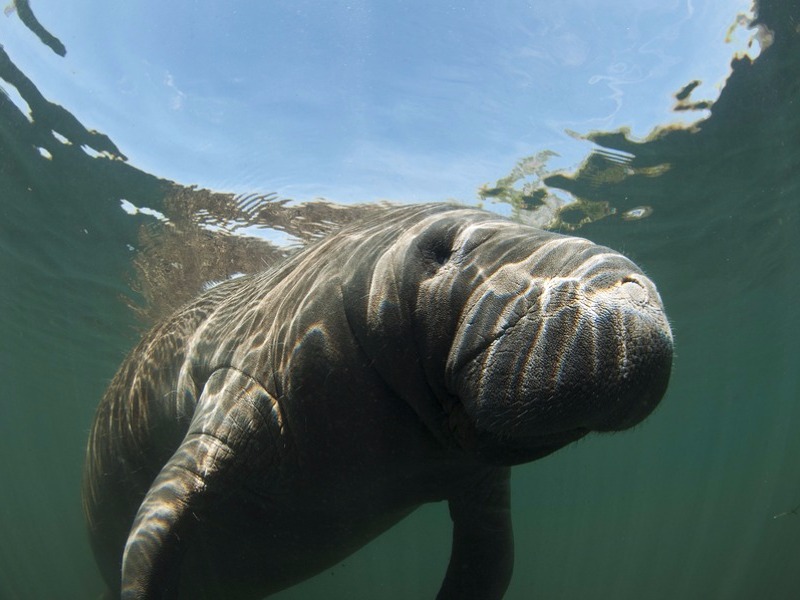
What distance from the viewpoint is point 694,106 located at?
9.61 metres

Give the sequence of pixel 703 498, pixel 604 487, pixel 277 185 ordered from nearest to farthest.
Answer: pixel 277 185
pixel 604 487
pixel 703 498

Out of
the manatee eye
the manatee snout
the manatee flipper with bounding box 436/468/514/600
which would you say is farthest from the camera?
the manatee flipper with bounding box 436/468/514/600

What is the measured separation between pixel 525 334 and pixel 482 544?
6.41 ft

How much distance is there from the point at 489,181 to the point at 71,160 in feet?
23.1

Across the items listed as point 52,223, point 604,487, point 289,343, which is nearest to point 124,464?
point 289,343

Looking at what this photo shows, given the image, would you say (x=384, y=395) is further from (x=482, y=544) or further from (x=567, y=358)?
(x=482, y=544)

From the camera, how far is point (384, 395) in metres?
2.44

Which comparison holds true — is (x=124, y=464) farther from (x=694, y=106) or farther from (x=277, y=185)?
(x=694, y=106)

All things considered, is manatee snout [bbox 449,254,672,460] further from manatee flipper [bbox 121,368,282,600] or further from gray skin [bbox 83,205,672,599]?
manatee flipper [bbox 121,368,282,600]

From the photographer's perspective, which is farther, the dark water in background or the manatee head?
the dark water in background

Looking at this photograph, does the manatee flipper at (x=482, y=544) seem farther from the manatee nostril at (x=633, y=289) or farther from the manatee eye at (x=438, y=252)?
the manatee nostril at (x=633, y=289)

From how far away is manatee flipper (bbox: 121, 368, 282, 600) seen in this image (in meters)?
2.43

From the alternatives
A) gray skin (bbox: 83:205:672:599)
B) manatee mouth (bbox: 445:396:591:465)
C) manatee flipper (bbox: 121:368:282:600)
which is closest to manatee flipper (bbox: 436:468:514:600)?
gray skin (bbox: 83:205:672:599)

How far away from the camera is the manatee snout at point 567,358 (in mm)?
1668
